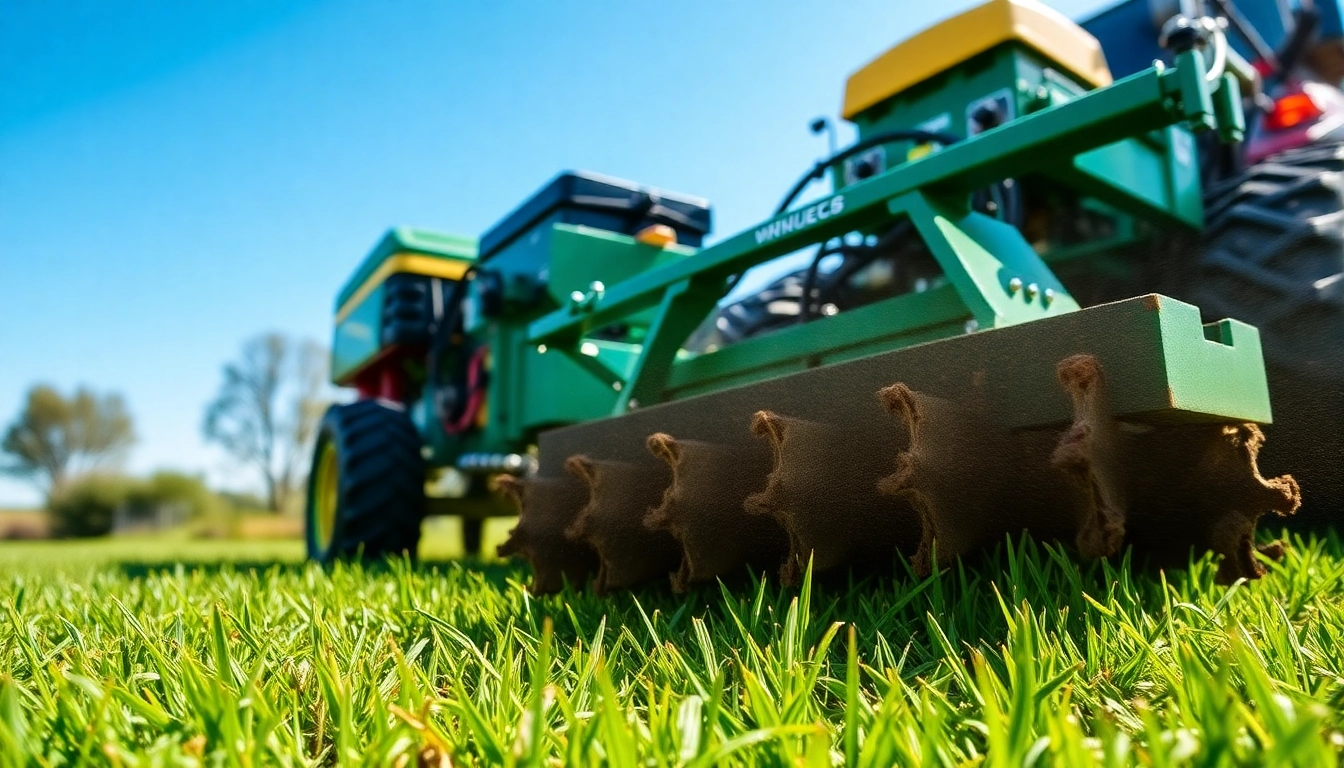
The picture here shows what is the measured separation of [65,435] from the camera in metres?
28.9

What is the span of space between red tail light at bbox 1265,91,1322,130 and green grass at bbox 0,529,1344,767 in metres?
2.02

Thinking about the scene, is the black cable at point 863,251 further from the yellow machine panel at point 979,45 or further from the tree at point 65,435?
the tree at point 65,435

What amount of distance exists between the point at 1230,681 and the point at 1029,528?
43 cm

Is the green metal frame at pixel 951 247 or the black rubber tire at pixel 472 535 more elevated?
the green metal frame at pixel 951 247

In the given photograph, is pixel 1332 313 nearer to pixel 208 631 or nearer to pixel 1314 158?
pixel 1314 158

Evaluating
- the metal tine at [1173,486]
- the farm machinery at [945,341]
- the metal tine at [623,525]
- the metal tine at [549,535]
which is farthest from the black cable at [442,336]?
the metal tine at [1173,486]

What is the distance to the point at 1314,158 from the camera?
2.47m

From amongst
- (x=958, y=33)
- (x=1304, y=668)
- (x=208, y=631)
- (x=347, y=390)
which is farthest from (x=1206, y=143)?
(x=347, y=390)

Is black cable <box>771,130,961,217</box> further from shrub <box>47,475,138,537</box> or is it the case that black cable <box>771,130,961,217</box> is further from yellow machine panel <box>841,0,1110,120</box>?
shrub <box>47,475,138,537</box>

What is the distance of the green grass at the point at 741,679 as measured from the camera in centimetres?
80

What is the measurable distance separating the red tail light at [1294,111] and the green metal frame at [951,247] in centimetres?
76

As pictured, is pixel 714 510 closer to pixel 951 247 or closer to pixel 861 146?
pixel 951 247

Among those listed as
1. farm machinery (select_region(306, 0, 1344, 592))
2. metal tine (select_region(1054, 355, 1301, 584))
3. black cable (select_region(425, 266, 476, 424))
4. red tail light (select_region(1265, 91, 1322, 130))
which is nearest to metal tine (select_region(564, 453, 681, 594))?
farm machinery (select_region(306, 0, 1344, 592))

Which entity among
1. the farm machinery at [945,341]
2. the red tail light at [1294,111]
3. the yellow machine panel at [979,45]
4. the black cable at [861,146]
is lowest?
the farm machinery at [945,341]
